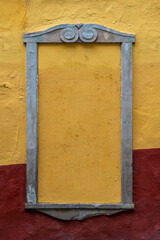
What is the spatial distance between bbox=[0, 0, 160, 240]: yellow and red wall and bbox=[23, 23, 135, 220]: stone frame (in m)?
0.07

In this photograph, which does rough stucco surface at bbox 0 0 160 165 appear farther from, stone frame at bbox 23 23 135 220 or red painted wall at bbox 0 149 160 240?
red painted wall at bbox 0 149 160 240

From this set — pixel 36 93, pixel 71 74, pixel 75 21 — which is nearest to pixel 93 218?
pixel 36 93

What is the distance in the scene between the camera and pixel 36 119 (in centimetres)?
433

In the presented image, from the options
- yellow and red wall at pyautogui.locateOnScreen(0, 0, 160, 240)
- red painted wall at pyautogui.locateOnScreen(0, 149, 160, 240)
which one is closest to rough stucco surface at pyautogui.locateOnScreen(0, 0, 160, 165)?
yellow and red wall at pyautogui.locateOnScreen(0, 0, 160, 240)

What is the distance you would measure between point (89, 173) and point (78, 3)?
6.67 feet

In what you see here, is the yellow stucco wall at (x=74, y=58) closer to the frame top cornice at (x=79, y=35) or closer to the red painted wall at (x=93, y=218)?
the frame top cornice at (x=79, y=35)

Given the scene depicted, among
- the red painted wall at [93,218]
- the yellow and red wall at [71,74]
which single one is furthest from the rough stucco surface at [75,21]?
the red painted wall at [93,218]

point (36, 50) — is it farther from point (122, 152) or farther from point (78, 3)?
point (122, 152)

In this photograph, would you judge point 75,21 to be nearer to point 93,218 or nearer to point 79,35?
point 79,35

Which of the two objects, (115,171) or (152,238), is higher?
(115,171)

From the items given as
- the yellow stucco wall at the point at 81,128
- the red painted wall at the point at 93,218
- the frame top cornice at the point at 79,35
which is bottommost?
the red painted wall at the point at 93,218

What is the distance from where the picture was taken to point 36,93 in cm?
434

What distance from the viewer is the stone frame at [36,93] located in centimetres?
432

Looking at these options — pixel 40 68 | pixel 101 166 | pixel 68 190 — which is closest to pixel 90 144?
pixel 101 166
